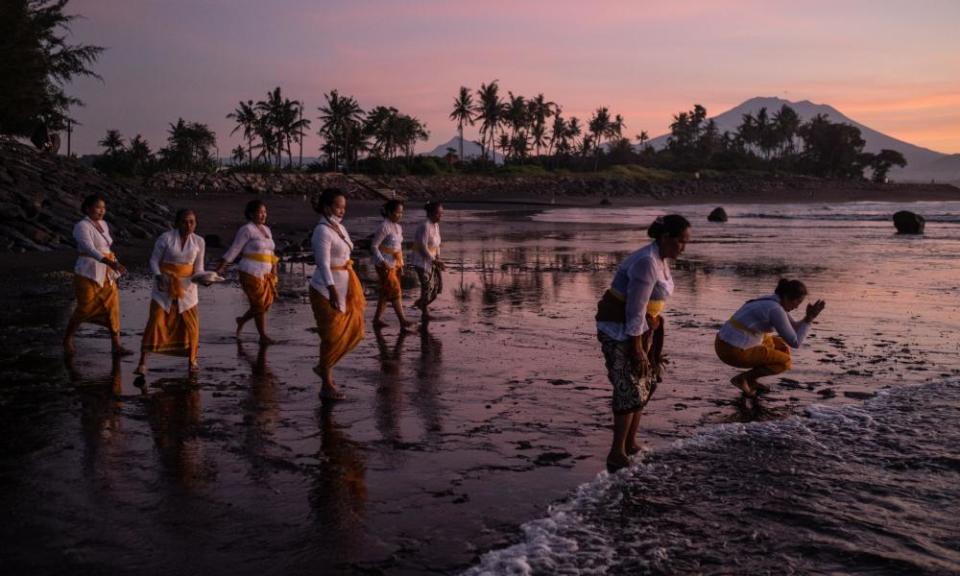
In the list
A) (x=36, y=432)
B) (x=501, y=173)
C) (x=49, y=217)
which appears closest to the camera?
(x=36, y=432)

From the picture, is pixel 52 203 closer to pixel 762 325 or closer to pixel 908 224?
pixel 762 325

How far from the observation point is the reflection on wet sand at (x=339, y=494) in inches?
173

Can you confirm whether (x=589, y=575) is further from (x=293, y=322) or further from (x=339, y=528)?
(x=293, y=322)

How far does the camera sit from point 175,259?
8.23 m

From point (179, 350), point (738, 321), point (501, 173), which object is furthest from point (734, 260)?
point (501, 173)

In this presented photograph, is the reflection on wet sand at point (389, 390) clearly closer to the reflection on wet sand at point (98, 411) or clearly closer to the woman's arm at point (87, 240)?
the reflection on wet sand at point (98, 411)

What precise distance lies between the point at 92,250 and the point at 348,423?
4297 mm

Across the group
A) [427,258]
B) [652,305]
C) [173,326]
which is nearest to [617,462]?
[652,305]

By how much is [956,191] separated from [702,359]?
13784cm

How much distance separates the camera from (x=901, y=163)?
422ft

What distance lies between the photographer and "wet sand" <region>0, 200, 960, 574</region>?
14.5 feet

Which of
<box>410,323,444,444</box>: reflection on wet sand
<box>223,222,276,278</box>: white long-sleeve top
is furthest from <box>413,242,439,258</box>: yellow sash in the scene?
<box>223,222,276,278</box>: white long-sleeve top

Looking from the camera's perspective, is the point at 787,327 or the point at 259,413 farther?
the point at 787,327

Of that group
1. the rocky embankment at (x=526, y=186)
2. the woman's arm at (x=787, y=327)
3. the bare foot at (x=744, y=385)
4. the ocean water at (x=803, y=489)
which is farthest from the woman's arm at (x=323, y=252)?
the rocky embankment at (x=526, y=186)
